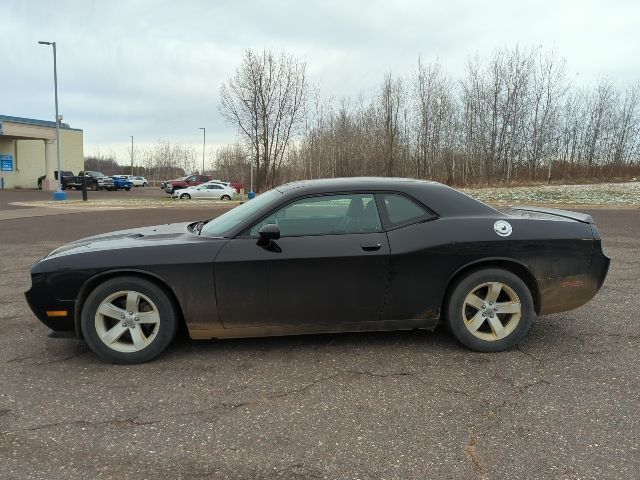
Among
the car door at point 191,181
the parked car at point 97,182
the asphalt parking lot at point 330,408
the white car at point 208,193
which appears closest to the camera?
the asphalt parking lot at point 330,408

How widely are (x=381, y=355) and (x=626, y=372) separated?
181cm

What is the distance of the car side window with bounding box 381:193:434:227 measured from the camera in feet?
12.8

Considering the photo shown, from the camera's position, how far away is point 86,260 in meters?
3.66

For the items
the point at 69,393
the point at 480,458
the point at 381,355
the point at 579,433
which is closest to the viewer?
the point at 480,458

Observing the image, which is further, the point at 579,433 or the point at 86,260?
the point at 86,260

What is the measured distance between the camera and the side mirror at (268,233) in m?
3.65

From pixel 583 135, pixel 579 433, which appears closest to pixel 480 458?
pixel 579 433

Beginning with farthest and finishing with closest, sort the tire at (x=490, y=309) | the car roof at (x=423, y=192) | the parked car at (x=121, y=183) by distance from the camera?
the parked car at (x=121, y=183)
the car roof at (x=423, y=192)
the tire at (x=490, y=309)

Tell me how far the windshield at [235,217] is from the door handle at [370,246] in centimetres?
87

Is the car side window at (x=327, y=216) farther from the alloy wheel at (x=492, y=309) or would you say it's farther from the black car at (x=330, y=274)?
the alloy wheel at (x=492, y=309)

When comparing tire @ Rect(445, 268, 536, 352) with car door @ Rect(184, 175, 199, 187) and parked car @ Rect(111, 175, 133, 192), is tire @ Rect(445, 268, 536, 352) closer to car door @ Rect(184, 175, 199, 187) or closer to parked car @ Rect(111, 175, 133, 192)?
car door @ Rect(184, 175, 199, 187)

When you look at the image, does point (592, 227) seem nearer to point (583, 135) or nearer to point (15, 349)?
point (15, 349)

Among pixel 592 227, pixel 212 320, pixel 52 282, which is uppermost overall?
pixel 592 227

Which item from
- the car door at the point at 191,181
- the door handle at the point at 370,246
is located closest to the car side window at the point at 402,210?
the door handle at the point at 370,246
